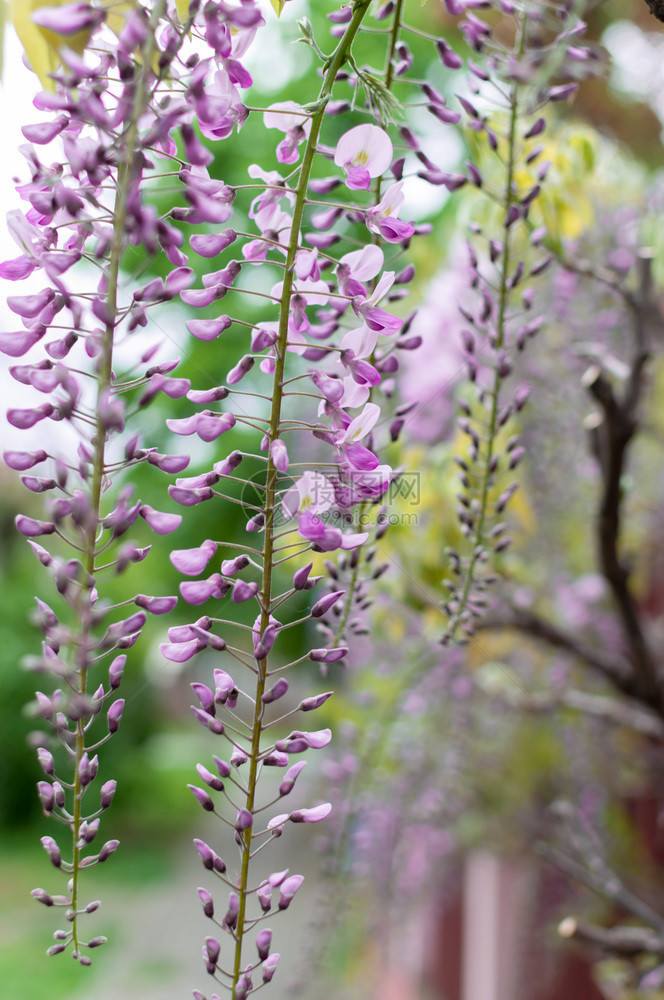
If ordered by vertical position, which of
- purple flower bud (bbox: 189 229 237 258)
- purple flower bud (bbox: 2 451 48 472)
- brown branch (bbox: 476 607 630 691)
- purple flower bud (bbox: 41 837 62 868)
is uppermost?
purple flower bud (bbox: 189 229 237 258)

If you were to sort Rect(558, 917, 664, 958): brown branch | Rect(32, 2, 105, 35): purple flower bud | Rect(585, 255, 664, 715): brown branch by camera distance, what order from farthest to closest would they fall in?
Rect(558, 917, 664, 958): brown branch → Rect(585, 255, 664, 715): brown branch → Rect(32, 2, 105, 35): purple flower bud

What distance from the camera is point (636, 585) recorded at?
1.67m

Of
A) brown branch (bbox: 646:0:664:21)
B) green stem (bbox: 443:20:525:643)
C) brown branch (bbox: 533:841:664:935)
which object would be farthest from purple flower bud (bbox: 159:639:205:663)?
brown branch (bbox: 533:841:664:935)

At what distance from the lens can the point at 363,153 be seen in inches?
14.9

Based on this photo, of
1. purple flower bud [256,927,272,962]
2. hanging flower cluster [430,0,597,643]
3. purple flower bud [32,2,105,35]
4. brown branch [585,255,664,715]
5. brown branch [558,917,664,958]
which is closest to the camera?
purple flower bud [32,2,105,35]

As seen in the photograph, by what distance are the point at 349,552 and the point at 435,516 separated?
420 mm

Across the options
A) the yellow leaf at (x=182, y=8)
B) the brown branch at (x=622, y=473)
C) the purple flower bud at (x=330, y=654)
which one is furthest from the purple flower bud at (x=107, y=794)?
the brown branch at (x=622, y=473)

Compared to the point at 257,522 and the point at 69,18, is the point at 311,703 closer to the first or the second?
the point at 257,522

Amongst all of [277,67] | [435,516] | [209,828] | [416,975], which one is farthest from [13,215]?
[209,828]

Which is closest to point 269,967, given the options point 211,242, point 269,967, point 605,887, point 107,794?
point 269,967

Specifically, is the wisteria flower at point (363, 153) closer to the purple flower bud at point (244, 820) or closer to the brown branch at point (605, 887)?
the purple flower bud at point (244, 820)

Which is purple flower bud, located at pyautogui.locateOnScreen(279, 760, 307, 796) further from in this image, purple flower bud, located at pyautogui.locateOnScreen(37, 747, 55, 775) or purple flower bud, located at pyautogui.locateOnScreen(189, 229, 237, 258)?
purple flower bud, located at pyautogui.locateOnScreen(189, 229, 237, 258)

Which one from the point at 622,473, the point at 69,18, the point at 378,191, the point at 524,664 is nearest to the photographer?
the point at 69,18

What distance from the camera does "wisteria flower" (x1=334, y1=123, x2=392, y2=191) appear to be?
0.37 m
